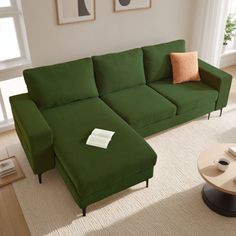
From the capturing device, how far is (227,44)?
5.16 m

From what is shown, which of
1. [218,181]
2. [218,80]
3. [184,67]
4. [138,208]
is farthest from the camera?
[184,67]

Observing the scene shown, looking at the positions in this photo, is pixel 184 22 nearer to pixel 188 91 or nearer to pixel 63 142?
pixel 188 91

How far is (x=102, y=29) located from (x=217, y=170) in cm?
223

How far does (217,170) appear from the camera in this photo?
262 centimetres

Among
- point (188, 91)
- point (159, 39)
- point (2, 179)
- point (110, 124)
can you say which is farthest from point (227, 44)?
point (2, 179)

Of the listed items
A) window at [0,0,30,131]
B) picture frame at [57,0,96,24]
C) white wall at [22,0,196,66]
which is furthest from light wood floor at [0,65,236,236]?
picture frame at [57,0,96,24]

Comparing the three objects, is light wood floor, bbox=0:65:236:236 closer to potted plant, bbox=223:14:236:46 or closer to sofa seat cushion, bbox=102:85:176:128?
sofa seat cushion, bbox=102:85:176:128

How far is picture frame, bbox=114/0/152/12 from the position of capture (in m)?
3.69

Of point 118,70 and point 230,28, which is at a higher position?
point 230,28

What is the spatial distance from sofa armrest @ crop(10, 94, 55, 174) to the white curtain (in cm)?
280

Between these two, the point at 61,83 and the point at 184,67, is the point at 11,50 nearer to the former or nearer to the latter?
the point at 61,83

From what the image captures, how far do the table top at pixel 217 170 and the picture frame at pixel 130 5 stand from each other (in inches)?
81.5

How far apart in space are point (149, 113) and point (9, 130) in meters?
1.81

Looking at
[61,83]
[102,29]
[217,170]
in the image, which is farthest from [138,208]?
[102,29]
